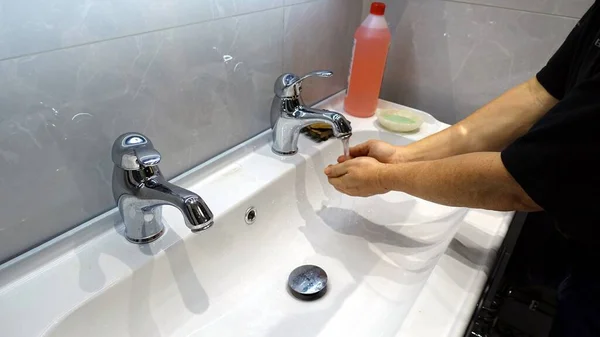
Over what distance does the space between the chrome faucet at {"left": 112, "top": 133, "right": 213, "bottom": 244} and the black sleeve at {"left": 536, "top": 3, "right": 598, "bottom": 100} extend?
627 mm

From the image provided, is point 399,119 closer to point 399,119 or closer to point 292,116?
point 399,119

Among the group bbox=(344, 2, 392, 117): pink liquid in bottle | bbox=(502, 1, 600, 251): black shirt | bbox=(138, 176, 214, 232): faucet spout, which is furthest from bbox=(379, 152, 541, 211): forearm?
bbox=(344, 2, 392, 117): pink liquid in bottle

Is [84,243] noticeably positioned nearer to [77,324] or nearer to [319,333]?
[77,324]

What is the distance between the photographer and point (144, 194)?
56cm

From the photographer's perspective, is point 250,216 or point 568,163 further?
point 250,216

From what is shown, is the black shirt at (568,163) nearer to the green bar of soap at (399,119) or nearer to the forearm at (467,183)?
the forearm at (467,183)

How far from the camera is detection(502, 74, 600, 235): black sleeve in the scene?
43 centimetres

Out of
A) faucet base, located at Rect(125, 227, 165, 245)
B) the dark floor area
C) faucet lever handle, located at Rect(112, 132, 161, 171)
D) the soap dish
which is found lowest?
the dark floor area

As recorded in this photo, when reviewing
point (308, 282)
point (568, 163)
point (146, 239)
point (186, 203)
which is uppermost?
point (568, 163)

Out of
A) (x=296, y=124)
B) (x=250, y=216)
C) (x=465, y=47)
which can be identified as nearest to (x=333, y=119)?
(x=296, y=124)

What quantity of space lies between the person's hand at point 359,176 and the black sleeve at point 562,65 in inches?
13.1

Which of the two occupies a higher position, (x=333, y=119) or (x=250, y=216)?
(x=333, y=119)

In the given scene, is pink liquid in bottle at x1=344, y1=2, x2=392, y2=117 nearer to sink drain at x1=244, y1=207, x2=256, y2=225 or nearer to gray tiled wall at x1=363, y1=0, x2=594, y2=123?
gray tiled wall at x1=363, y1=0, x2=594, y2=123

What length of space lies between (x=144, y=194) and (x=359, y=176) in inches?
13.7
